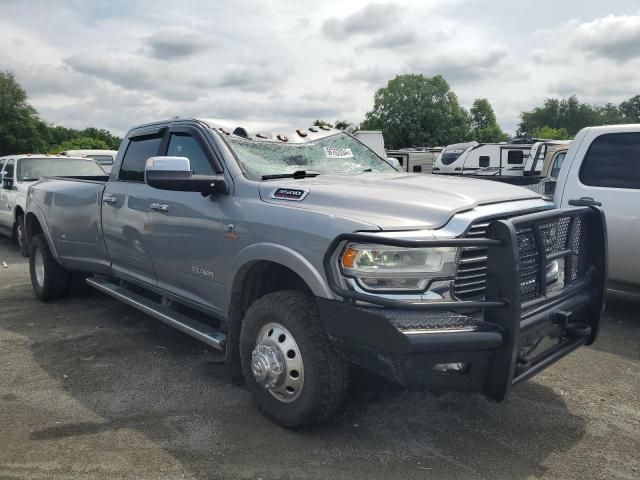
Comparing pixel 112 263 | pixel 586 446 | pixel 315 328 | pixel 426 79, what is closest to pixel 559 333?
pixel 586 446

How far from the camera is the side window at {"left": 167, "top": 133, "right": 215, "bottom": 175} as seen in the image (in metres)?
4.12

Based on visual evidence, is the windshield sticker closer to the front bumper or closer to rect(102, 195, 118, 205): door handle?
the front bumper

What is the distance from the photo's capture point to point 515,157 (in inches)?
734

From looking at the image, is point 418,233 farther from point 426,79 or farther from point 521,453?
point 426,79

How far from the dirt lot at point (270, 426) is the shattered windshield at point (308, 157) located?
1.58 metres

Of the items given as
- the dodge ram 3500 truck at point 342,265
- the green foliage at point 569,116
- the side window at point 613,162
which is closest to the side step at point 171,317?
the dodge ram 3500 truck at point 342,265

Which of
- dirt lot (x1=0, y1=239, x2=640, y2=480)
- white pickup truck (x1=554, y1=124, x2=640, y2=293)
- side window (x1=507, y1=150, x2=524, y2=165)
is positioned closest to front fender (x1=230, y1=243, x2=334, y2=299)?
dirt lot (x1=0, y1=239, x2=640, y2=480)

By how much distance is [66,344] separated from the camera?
509cm

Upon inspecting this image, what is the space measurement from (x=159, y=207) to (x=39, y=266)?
3.14m

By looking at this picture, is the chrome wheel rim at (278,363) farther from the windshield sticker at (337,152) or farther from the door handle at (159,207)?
the windshield sticker at (337,152)

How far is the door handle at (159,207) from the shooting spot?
4.27 meters

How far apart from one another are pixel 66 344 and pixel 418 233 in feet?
12.1

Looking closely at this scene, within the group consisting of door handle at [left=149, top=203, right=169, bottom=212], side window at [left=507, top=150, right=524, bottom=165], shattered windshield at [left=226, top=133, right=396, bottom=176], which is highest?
side window at [left=507, top=150, right=524, bottom=165]

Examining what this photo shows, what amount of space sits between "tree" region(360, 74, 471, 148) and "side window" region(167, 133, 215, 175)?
5841 cm
